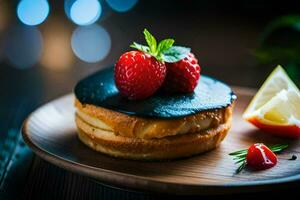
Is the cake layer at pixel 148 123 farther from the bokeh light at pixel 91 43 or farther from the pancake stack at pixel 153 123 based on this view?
the bokeh light at pixel 91 43

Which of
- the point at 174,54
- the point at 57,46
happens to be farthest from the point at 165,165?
the point at 57,46

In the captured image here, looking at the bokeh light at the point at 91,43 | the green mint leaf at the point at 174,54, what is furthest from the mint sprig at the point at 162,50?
the bokeh light at the point at 91,43

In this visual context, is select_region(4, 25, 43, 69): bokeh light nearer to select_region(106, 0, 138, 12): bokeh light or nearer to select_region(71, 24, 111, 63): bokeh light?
select_region(71, 24, 111, 63): bokeh light

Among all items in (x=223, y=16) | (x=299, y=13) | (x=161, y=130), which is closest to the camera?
(x=161, y=130)

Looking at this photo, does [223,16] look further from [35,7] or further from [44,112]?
[44,112]

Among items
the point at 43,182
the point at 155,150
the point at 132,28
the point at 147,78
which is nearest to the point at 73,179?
the point at 43,182

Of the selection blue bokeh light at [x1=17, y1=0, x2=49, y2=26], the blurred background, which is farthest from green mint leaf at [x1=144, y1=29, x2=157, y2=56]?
blue bokeh light at [x1=17, y1=0, x2=49, y2=26]
